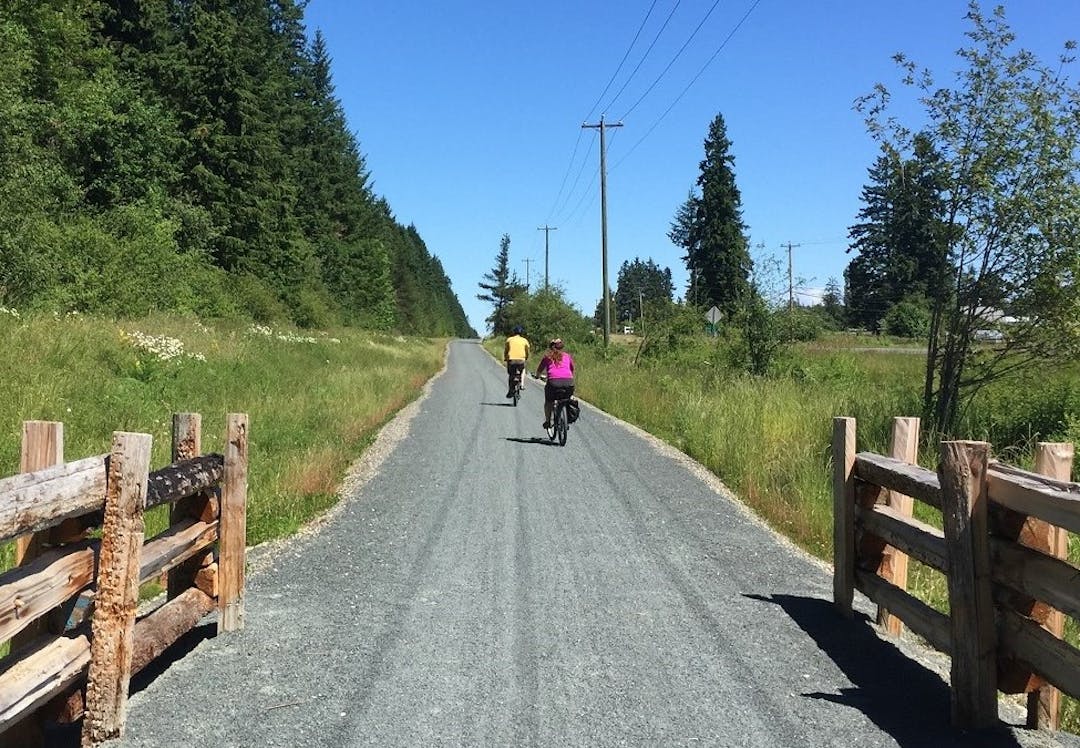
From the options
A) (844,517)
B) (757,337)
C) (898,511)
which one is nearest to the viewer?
(898,511)

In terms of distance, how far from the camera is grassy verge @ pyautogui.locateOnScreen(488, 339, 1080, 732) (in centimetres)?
892

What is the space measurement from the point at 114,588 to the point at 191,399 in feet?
36.3

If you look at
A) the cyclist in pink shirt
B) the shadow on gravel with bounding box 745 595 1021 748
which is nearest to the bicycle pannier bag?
the cyclist in pink shirt

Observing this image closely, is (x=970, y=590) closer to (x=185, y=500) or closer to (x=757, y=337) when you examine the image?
(x=185, y=500)

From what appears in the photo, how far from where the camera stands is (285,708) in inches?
164

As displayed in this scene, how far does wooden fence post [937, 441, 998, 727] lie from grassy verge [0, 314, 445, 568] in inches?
229

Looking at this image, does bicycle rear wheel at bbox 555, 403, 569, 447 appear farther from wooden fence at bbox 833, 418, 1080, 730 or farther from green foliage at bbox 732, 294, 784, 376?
green foliage at bbox 732, 294, 784, 376

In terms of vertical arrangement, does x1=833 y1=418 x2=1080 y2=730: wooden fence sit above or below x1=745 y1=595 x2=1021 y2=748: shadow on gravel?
above

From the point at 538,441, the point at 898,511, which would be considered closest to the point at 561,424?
the point at 538,441

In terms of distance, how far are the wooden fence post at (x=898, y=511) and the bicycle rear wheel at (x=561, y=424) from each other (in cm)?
836

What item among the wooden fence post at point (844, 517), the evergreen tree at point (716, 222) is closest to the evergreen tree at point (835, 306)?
the evergreen tree at point (716, 222)

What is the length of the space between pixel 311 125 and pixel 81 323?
4475 centimetres

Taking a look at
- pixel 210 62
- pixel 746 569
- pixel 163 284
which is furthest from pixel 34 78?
pixel 746 569

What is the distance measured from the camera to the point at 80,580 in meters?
3.62
